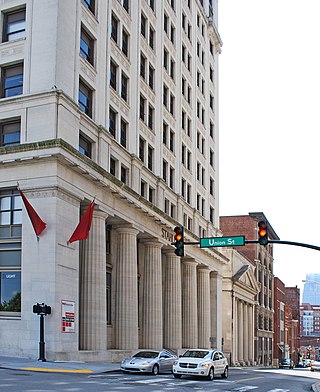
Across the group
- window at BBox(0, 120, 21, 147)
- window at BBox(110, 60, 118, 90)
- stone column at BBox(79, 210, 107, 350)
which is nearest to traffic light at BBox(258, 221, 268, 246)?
stone column at BBox(79, 210, 107, 350)

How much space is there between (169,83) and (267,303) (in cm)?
7193

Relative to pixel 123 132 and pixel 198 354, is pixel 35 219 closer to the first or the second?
pixel 198 354

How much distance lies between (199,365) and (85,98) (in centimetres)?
1862

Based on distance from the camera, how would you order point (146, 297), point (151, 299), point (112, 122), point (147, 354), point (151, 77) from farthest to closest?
point (151, 77), point (146, 297), point (151, 299), point (112, 122), point (147, 354)

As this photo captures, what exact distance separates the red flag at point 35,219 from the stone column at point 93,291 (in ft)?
19.0

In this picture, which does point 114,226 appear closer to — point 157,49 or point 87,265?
point 87,265

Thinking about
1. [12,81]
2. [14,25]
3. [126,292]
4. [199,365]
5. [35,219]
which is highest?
[14,25]

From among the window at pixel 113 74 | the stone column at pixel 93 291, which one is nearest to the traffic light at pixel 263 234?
the stone column at pixel 93 291

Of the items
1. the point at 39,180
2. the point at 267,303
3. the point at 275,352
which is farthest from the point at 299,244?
the point at 275,352

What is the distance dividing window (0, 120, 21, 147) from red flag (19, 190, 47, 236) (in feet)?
15.5

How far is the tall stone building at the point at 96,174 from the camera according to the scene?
1470 inches

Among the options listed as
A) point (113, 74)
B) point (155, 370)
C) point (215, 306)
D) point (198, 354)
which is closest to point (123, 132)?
point (113, 74)

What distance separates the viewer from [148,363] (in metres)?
34.3

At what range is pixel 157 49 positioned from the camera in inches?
2298
